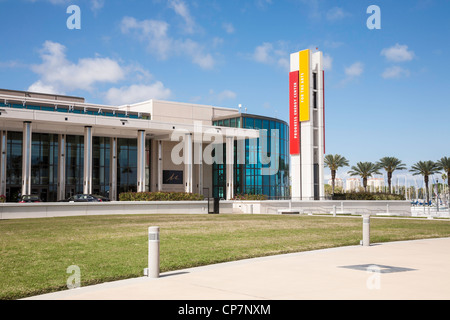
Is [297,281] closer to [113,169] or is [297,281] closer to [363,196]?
[363,196]

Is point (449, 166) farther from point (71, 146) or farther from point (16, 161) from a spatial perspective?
point (16, 161)

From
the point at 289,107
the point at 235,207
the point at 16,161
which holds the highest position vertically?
the point at 289,107

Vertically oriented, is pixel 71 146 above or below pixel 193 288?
above

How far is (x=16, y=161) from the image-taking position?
157 ft

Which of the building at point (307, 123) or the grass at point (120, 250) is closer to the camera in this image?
the grass at point (120, 250)

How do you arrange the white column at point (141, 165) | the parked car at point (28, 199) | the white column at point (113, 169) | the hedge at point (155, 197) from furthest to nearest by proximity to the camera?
the white column at point (113, 169) → the white column at point (141, 165) → the hedge at point (155, 197) → the parked car at point (28, 199)

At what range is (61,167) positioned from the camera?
48.7m

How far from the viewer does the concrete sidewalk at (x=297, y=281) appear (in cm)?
721

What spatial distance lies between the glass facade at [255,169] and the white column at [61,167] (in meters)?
18.7

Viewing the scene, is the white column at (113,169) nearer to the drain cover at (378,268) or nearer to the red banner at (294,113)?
the red banner at (294,113)

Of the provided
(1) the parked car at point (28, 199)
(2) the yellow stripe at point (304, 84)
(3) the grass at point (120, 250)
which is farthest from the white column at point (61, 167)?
(3) the grass at point (120, 250)
